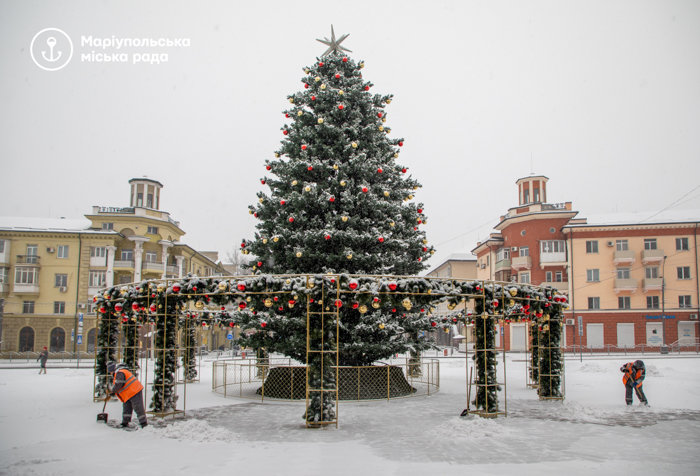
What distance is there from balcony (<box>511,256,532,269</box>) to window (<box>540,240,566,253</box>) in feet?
5.83

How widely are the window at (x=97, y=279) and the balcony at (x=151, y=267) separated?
3836 millimetres

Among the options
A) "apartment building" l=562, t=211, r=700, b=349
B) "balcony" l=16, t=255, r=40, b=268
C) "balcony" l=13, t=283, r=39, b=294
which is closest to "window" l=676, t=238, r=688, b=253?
"apartment building" l=562, t=211, r=700, b=349

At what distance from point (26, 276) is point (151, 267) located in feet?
37.1

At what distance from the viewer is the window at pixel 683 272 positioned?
177 feet

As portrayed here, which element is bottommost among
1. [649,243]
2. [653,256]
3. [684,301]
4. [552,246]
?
[684,301]

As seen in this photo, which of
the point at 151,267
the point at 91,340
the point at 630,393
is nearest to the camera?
the point at 630,393

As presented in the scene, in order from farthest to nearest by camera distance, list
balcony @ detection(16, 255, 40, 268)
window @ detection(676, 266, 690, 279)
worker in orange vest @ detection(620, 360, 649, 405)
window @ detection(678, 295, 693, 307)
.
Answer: window @ detection(676, 266, 690, 279)
window @ detection(678, 295, 693, 307)
balcony @ detection(16, 255, 40, 268)
worker in orange vest @ detection(620, 360, 649, 405)

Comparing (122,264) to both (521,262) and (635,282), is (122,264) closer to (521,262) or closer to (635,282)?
(521,262)

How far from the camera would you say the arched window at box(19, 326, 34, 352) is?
50.7 meters

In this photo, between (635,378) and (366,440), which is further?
(635,378)

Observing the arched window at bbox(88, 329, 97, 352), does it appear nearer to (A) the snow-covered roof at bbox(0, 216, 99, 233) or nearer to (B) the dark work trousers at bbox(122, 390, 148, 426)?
(A) the snow-covered roof at bbox(0, 216, 99, 233)

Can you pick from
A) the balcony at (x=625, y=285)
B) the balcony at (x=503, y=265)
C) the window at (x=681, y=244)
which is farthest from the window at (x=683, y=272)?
the balcony at (x=503, y=265)

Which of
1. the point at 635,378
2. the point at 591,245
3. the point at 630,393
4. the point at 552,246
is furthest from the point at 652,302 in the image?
the point at 635,378

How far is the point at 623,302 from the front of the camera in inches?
2167
